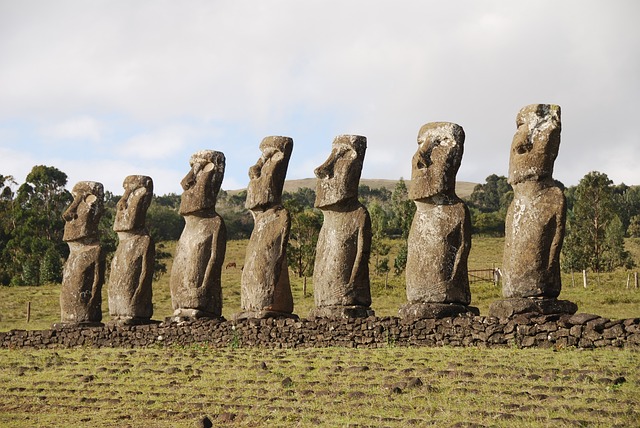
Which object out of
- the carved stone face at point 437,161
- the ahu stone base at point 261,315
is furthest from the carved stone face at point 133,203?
the carved stone face at point 437,161

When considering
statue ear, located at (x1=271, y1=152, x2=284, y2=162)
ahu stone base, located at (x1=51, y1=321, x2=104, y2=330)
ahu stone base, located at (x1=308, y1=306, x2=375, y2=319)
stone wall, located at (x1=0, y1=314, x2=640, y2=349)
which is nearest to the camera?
stone wall, located at (x1=0, y1=314, x2=640, y2=349)

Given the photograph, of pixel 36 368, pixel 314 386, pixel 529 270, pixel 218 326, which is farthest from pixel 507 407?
pixel 36 368

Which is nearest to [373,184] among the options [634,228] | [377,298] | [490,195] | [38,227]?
[490,195]

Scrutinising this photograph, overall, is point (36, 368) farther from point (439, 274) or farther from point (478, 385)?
point (478, 385)

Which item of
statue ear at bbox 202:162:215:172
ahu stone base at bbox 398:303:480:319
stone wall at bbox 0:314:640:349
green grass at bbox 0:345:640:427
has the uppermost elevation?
statue ear at bbox 202:162:215:172

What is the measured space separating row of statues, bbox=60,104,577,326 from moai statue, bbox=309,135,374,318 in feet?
0.06

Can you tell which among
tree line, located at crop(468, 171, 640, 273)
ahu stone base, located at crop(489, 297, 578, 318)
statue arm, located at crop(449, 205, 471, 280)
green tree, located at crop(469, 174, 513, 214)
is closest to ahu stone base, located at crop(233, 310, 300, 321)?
statue arm, located at crop(449, 205, 471, 280)

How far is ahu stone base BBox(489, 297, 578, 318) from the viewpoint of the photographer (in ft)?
45.7

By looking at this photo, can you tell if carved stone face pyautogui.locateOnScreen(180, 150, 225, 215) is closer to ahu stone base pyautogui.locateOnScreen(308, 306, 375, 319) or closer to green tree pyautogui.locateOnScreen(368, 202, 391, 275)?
ahu stone base pyautogui.locateOnScreen(308, 306, 375, 319)

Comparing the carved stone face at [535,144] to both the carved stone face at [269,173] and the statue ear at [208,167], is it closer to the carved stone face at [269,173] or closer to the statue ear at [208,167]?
the carved stone face at [269,173]

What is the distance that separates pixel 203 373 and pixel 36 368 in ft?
12.8

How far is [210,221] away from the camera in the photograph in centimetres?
1848

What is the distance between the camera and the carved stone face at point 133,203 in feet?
Answer: 64.2

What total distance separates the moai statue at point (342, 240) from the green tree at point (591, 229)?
24119mm
